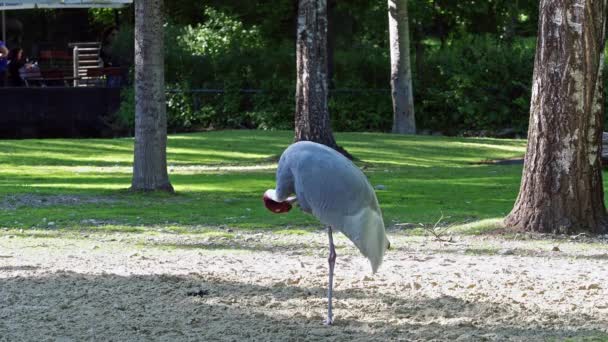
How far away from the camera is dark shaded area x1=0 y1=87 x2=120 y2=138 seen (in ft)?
102

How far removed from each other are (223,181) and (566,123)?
777 centimetres

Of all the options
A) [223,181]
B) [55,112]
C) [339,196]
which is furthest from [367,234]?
[55,112]

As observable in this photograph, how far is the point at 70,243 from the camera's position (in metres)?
11.9

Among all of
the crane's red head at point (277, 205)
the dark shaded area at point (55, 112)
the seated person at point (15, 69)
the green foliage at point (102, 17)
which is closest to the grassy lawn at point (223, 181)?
the crane's red head at point (277, 205)

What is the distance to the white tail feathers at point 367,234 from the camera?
7.84 m

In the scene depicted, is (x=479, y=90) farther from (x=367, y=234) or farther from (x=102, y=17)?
(x=367, y=234)

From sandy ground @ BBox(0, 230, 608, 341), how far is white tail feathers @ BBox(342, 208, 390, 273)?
0.51 meters

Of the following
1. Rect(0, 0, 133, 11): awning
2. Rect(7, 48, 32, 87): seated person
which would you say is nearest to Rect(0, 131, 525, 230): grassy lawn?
Rect(0, 0, 133, 11): awning

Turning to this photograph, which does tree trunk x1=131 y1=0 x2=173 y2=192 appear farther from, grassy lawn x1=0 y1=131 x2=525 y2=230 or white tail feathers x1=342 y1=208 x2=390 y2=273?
white tail feathers x1=342 y1=208 x2=390 y2=273

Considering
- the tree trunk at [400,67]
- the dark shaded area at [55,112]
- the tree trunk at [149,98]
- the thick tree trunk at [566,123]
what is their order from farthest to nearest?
the dark shaded area at [55,112] < the tree trunk at [400,67] < the tree trunk at [149,98] < the thick tree trunk at [566,123]

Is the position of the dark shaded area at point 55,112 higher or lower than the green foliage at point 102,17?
lower

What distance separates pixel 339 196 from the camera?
7.84 m

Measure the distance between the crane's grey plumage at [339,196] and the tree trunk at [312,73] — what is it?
40.7 ft

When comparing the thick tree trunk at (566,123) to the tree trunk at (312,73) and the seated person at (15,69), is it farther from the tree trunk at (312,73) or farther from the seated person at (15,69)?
the seated person at (15,69)
